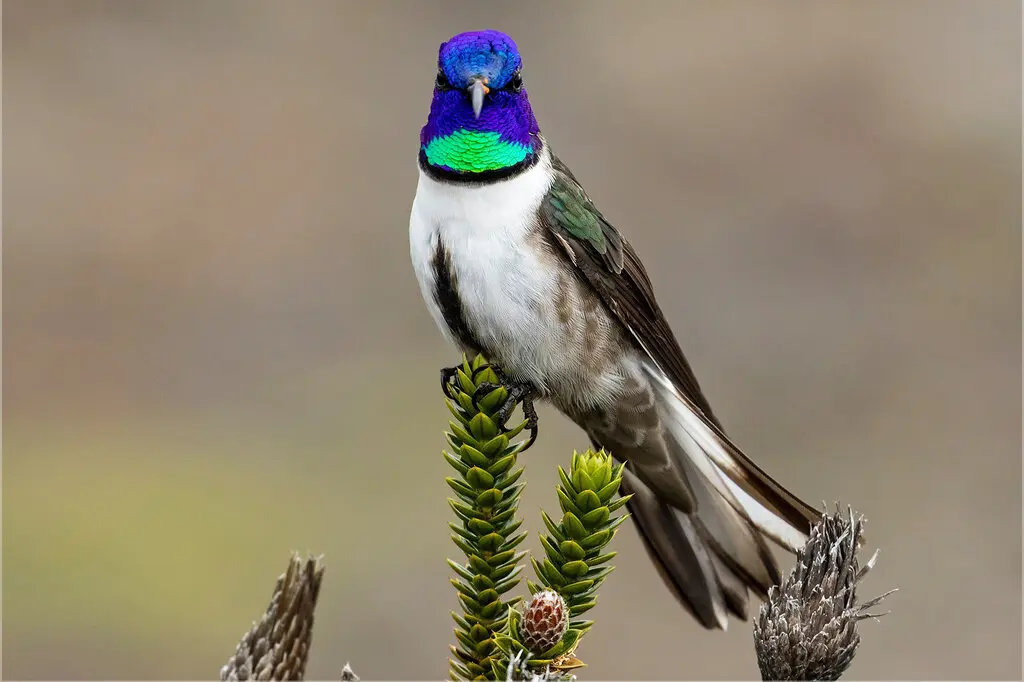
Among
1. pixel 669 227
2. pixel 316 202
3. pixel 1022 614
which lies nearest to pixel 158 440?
pixel 316 202

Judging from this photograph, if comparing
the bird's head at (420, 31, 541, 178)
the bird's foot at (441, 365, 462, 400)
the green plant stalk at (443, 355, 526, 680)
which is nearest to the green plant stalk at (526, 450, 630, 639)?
the green plant stalk at (443, 355, 526, 680)

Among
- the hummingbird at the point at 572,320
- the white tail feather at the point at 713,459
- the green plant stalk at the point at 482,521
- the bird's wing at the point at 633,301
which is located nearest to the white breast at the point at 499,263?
the hummingbird at the point at 572,320

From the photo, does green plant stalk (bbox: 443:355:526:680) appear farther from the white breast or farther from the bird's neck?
the bird's neck

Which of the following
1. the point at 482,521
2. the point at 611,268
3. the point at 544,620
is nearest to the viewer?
the point at 544,620

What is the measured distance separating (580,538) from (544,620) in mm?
372

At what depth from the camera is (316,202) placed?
30.1 ft

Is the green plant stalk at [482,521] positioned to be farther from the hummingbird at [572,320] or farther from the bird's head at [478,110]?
the bird's head at [478,110]

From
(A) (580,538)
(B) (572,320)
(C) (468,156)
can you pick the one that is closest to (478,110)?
(C) (468,156)

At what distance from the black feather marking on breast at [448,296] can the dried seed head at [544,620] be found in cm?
170

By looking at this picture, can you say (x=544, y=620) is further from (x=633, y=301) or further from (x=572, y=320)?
(x=633, y=301)

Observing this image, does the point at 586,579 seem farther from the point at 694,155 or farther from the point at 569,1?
the point at 569,1

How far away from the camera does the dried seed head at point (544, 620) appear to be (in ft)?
6.81

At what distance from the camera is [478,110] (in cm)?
343

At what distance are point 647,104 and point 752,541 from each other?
6841 mm
